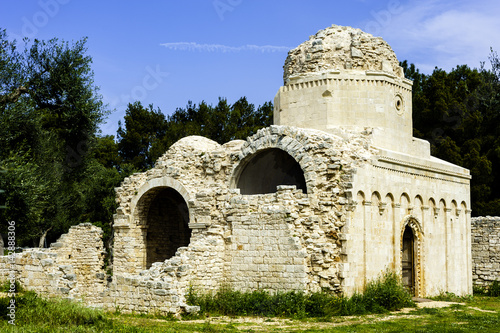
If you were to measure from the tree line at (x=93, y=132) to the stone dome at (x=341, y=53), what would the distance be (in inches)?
349

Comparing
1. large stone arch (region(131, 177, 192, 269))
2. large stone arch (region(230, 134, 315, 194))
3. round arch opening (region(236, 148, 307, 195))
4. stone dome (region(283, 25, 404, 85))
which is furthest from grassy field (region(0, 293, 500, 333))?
stone dome (region(283, 25, 404, 85))

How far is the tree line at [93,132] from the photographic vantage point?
916 inches

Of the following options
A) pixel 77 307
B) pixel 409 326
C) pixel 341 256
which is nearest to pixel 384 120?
pixel 341 256

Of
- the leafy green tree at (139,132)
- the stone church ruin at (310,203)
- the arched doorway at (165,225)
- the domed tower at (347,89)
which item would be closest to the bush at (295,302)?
the stone church ruin at (310,203)

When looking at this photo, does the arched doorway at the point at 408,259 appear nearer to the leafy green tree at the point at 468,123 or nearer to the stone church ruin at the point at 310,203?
the stone church ruin at the point at 310,203

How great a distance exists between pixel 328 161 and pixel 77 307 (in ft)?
27.6

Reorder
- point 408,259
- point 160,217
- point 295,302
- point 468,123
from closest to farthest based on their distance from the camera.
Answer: point 295,302 < point 408,259 < point 160,217 < point 468,123

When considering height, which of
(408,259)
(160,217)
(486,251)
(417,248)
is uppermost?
(160,217)

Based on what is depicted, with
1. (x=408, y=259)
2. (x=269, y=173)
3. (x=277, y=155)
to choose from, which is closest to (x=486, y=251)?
(x=408, y=259)

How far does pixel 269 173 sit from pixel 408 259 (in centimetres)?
562

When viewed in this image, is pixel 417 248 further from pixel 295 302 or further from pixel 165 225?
pixel 165 225

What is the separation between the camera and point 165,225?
78.3 ft

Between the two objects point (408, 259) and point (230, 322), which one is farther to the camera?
point (408, 259)

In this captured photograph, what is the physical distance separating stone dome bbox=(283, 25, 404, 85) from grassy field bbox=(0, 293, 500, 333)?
8.77 meters
